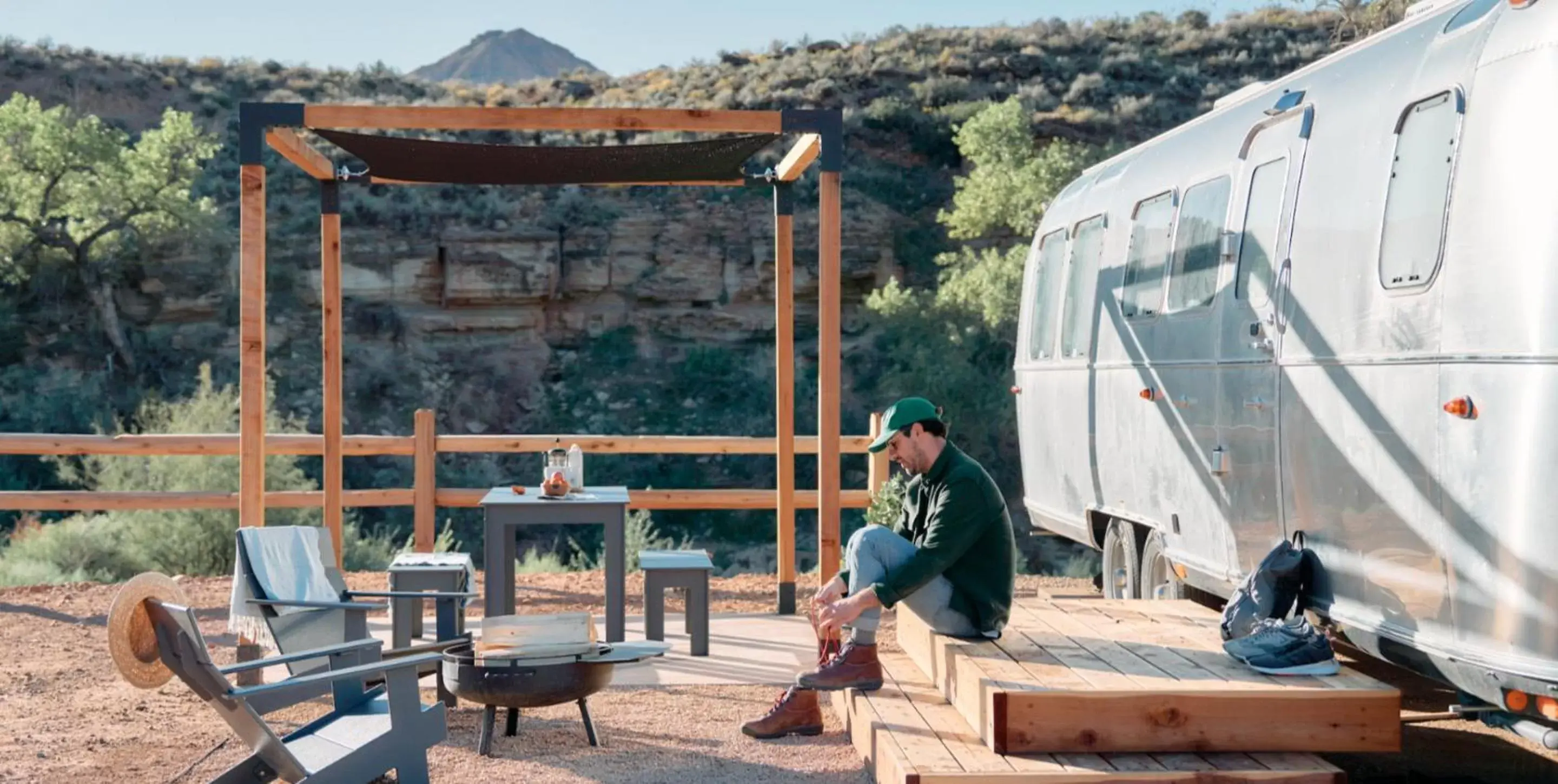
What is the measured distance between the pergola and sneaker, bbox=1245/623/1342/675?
3288 millimetres

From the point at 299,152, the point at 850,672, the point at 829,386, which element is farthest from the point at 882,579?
the point at 299,152

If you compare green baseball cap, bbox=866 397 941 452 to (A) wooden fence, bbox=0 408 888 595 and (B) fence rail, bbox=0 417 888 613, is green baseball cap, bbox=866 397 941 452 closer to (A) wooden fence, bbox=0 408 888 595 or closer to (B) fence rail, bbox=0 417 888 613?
(B) fence rail, bbox=0 417 888 613

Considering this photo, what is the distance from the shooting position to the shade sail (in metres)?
7.95

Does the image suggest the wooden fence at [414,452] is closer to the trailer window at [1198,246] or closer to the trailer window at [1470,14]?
the trailer window at [1198,246]

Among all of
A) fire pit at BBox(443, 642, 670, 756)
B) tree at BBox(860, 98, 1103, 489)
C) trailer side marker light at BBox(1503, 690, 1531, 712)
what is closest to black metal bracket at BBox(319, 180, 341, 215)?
fire pit at BBox(443, 642, 670, 756)

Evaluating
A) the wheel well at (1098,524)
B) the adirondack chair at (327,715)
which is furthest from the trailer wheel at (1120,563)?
the adirondack chair at (327,715)

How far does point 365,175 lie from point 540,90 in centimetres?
2573

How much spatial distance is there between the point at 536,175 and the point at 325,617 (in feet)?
10.8

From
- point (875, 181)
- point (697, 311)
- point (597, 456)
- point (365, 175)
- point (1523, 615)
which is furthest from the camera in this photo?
point (875, 181)

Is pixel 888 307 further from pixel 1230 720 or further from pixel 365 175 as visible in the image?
pixel 1230 720

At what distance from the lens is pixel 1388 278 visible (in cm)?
462

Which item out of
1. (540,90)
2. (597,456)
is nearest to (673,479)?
(597,456)

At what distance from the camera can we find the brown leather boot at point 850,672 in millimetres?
5465

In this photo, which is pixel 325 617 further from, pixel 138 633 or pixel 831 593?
Answer: pixel 831 593
